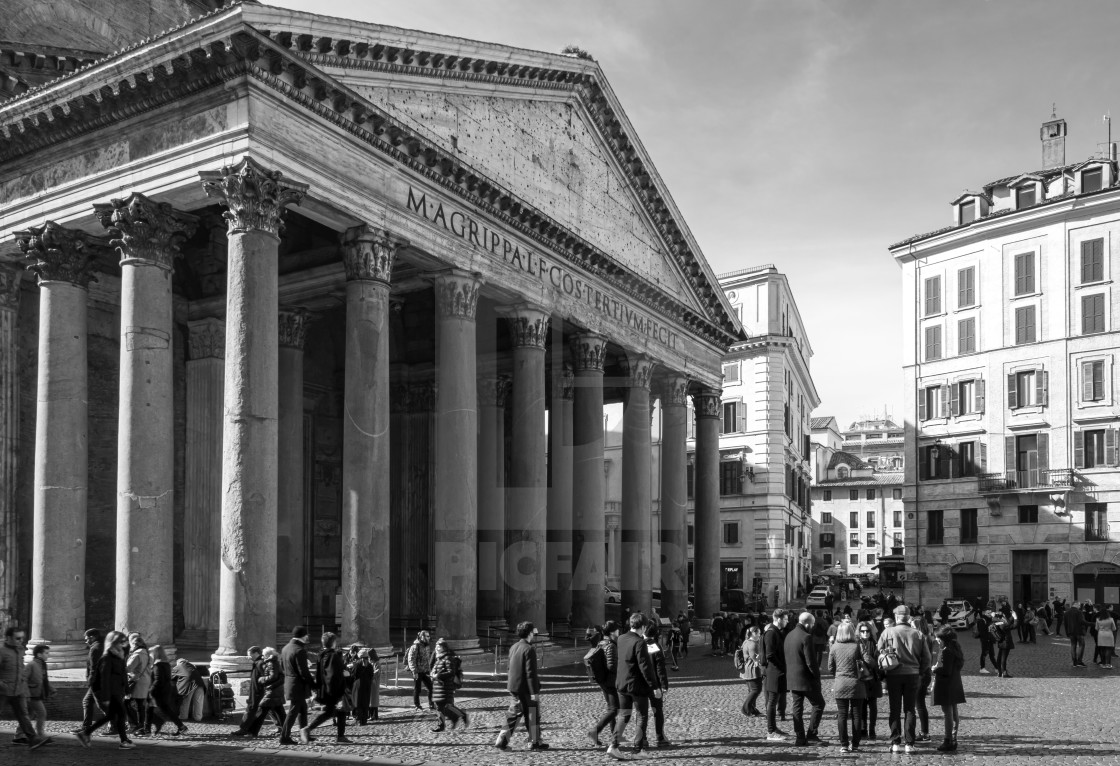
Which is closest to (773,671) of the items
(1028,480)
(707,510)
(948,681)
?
(948,681)

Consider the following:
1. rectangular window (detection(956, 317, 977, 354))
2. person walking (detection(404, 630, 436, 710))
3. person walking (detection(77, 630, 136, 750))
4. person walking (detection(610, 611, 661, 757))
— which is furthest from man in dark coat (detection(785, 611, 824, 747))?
rectangular window (detection(956, 317, 977, 354))

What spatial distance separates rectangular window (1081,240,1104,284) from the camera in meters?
39.5

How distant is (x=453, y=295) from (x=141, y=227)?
5.73 meters

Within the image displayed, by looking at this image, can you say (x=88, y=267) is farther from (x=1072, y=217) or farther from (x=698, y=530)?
(x=1072, y=217)

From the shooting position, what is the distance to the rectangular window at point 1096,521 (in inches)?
1518

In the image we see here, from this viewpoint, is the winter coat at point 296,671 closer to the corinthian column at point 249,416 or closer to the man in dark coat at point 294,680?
the man in dark coat at point 294,680

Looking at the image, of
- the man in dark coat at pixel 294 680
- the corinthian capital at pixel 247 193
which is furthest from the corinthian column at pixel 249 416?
the man in dark coat at pixel 294 680

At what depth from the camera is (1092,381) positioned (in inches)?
1542

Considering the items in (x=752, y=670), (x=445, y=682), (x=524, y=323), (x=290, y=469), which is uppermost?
(x=524, y=323)

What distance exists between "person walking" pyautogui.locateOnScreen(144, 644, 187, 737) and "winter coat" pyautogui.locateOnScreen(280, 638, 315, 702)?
1.79 metres

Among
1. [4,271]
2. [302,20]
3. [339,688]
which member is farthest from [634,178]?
[339,688]

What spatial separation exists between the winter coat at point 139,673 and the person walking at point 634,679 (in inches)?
213

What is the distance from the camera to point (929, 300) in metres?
44.2

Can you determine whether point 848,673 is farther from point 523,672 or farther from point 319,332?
point 319,332
